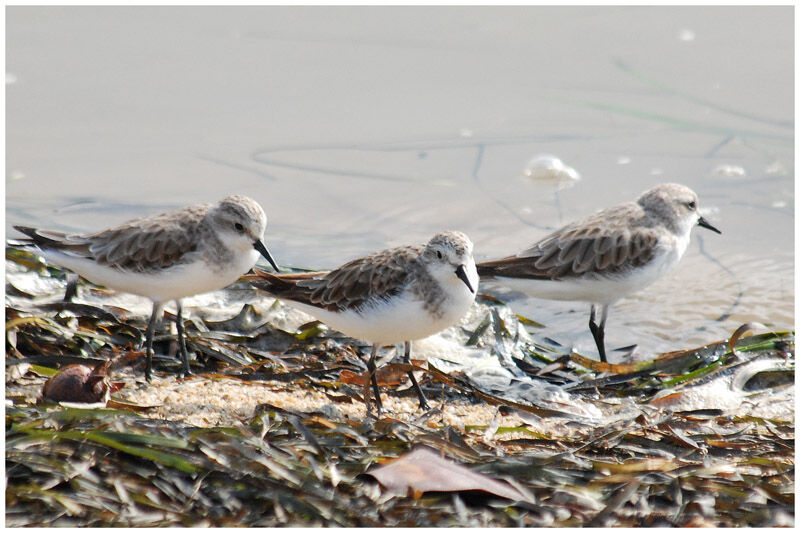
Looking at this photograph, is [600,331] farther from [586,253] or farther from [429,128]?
[429,128]

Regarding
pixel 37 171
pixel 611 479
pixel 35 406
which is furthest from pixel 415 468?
pixel 37 171

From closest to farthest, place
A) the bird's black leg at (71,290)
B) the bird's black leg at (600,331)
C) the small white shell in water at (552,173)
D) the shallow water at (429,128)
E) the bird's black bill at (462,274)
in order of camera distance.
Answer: the bird's black bill at (462,274), the bird's black leg at (71,290), the bird's black leg at (600,331), the shallow water at (429,128), the small white shell in water at (552,173)

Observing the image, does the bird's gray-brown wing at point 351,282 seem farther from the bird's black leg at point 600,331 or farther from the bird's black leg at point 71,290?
the bird's black leg at point 600,331

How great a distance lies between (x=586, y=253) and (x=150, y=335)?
244cm

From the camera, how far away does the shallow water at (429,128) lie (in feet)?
19.7

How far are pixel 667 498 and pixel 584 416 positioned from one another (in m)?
0.83

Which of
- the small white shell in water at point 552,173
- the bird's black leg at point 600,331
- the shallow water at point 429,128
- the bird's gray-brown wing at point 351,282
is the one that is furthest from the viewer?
the small white shell in water at point 552,173

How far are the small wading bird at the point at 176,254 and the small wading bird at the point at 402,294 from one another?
36 cm

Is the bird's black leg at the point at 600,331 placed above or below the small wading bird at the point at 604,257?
below

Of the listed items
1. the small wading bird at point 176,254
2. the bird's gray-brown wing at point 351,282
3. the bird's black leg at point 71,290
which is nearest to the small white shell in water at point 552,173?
the bird's gray-brown wing at point 351,282

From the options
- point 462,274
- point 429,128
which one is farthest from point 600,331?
point 429,128

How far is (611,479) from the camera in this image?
2.81m

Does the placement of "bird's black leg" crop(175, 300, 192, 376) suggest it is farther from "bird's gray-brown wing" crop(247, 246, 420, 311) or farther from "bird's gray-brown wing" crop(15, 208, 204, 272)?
"bird's gray-brown wing" crop(247, 246, 420, 311)

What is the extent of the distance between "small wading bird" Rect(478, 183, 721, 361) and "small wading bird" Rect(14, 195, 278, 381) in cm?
157
